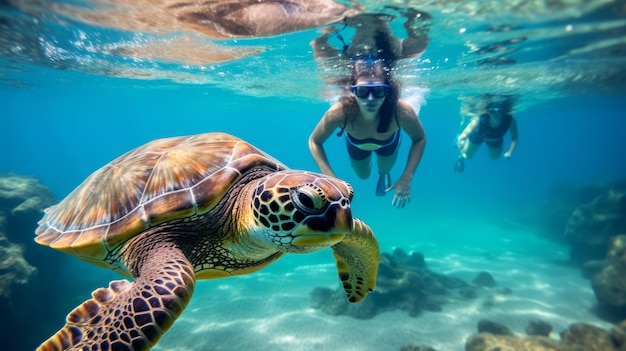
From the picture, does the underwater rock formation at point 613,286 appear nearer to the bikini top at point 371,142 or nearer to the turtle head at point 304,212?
the bikini top at point 371,142

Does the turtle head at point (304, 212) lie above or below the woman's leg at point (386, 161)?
Result: above

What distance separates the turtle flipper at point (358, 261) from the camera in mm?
2953

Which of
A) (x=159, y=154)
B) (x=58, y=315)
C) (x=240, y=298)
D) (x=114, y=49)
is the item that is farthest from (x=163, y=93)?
(x=159, y=154)

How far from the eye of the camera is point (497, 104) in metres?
19.9

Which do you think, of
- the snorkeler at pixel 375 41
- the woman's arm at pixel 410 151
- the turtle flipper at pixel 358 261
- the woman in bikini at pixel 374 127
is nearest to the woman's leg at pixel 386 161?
the woman in bikini at pixel 374 127

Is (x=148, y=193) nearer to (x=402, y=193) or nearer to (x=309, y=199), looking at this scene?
(x=309, y=199)

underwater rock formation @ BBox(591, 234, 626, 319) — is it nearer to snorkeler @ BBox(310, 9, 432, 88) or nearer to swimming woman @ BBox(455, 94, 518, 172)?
swimming woman @ BBox(455, 94, 518, 172)

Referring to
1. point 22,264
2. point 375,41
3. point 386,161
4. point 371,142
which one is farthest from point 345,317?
point 22,264

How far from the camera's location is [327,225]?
1.97 metres

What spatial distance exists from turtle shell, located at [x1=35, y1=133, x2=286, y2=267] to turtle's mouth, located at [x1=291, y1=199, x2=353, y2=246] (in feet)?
3.46

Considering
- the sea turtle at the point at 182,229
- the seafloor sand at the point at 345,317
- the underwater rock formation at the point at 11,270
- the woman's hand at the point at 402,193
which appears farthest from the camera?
Result: the underwater rock formation at the point at 11,270

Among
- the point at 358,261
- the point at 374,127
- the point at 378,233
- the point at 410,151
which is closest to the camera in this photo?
the point at 358,261

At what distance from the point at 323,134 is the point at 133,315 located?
5.02 meters

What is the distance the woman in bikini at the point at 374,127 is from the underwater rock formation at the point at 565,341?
3.48 meters
